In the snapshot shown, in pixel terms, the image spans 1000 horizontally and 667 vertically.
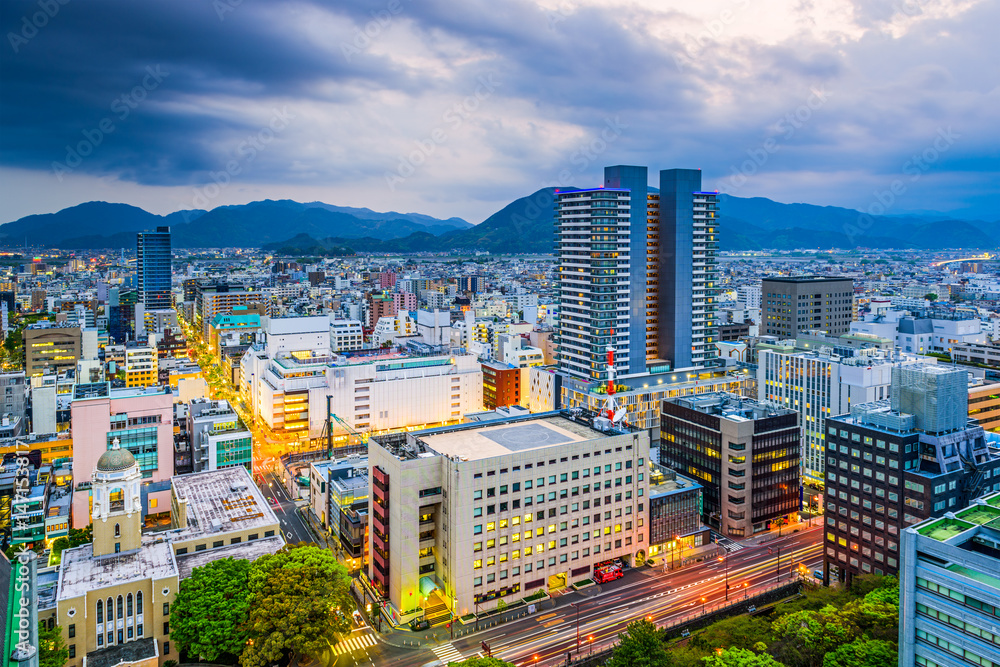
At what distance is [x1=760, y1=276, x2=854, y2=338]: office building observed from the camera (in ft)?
438

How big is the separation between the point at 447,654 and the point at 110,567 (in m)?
24.7

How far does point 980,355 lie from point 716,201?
63241 millimetres

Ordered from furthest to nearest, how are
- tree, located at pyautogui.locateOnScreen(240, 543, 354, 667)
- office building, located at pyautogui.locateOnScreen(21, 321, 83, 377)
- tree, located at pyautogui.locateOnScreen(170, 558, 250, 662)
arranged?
office building, located at pyautogui.locateOnScreen(21, 321, 83, 377), tree, located at pyautogui.locateOnScreen(170, 558, 250, 662), tree, located at pyautogui.locateOnScreen(240, 543, 354, 667)

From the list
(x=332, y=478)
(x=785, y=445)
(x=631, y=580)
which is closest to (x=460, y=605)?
(x=631, y=580)

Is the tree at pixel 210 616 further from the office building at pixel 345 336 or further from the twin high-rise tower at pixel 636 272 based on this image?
the office building at pixel 345 336

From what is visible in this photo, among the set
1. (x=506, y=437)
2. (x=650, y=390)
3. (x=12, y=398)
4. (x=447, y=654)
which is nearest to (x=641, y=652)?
(x=447, y=654)

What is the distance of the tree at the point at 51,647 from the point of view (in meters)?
40.4

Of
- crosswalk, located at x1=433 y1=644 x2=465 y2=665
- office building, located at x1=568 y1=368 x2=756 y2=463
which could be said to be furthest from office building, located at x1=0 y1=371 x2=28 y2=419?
crosswalk, located at x1=433 y1=644 x2=465 y2=665

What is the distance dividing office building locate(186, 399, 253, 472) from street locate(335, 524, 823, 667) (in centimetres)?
3802

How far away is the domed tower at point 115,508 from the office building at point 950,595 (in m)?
51.5

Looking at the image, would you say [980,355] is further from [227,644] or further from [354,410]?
[227,644]

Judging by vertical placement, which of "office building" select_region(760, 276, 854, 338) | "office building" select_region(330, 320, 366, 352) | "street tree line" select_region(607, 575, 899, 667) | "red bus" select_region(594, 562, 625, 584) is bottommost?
"red bus" select_region(594, 562, 625, 584)

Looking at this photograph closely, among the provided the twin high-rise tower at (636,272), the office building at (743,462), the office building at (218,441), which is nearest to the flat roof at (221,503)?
the office building at (218,441)

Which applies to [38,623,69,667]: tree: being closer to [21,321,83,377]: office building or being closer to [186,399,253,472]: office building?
[186,399,253,472]: office building
